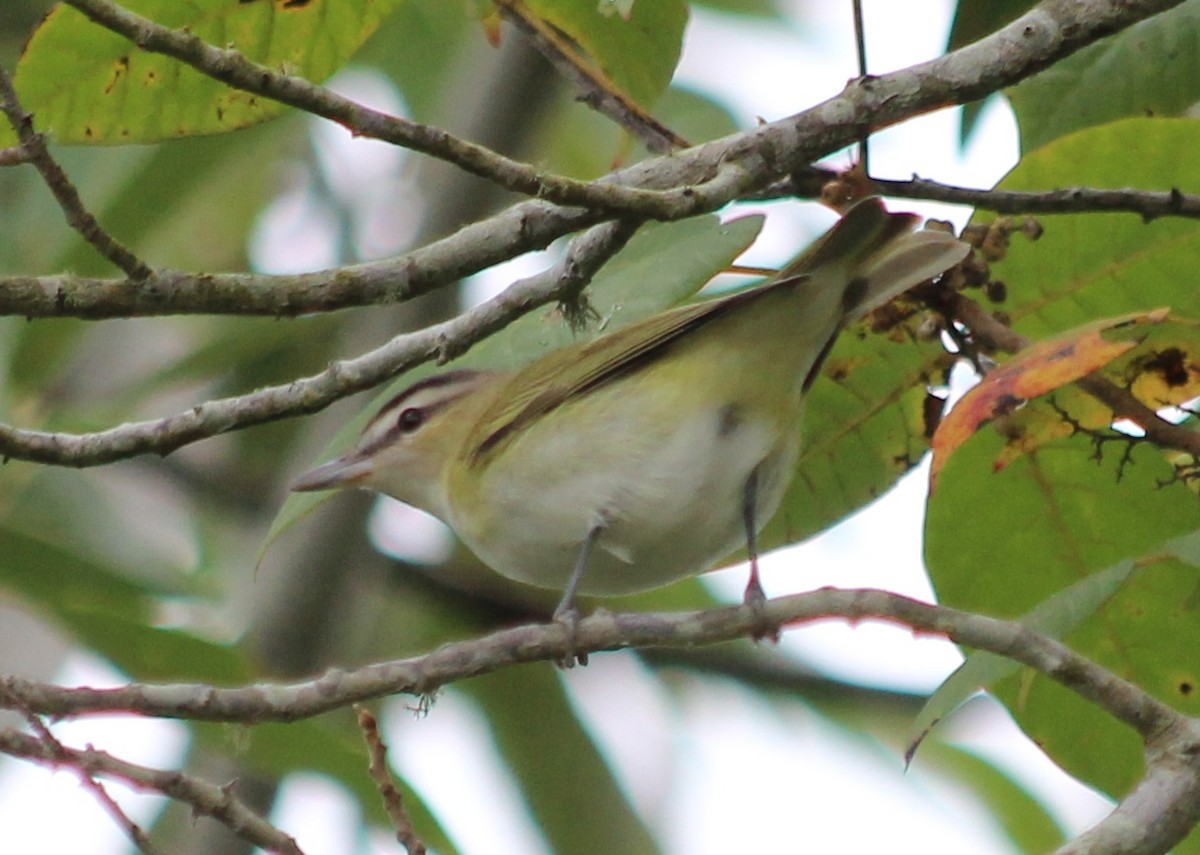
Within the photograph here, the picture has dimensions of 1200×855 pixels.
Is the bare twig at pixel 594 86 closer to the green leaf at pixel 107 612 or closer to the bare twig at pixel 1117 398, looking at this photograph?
the bare twig at pixel 1117 398

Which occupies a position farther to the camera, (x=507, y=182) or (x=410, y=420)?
(x=410, y=420)

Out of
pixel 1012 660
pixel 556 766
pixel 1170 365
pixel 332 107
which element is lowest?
pixel 1012 660

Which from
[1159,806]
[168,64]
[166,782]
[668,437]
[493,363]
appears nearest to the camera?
[1159,806]

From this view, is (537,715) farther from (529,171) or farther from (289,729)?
(529,171)

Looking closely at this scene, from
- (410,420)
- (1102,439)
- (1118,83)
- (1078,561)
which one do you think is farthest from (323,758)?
(1118,83)

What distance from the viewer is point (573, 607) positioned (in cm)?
280

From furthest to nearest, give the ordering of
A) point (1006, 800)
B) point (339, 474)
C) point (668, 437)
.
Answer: point (1006, 800)
point (339, 474)
point (668, 437)

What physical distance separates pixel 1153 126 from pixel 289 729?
2.02 meters

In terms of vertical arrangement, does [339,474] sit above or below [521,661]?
above

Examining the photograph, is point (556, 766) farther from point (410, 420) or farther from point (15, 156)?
point (15, 156)

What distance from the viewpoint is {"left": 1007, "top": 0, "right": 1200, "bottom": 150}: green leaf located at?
2.76 metres

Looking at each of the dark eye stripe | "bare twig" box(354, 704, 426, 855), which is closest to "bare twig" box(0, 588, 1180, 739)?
"bare twig" box(354, 704, 426, 855)

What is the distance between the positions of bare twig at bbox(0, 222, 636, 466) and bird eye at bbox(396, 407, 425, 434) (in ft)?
5.33

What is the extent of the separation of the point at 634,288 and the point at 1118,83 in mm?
937
